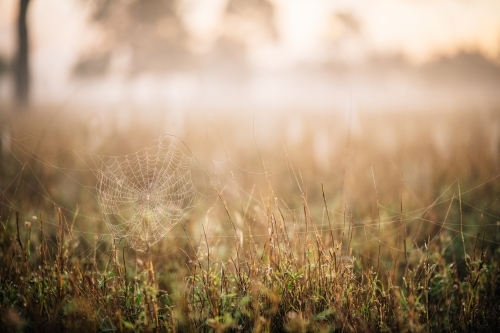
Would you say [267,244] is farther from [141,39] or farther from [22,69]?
[141,39]

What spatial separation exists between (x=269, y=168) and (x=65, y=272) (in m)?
3.90

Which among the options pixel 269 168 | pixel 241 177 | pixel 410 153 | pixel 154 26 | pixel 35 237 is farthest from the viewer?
pixel 154 26

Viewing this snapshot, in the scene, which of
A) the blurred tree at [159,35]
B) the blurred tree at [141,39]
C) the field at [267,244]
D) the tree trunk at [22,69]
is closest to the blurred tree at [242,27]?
the blurred tree at [159,35]

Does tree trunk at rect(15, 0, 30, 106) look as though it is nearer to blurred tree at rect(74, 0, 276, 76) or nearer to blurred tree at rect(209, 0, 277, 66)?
blurred tree at rect(74, 0, 276, 76)

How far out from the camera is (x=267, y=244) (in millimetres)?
2018

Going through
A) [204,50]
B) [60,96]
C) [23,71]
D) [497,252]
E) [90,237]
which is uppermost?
[204,50]

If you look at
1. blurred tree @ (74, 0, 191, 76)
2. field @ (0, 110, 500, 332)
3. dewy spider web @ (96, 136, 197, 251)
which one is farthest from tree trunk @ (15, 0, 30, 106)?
dewy spider web @ (96, 136, 197, 251)

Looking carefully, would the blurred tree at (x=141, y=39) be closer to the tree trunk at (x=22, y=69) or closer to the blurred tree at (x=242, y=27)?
the blurred tree at (x=242, y=27)

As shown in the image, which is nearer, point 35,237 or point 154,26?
point 35,237

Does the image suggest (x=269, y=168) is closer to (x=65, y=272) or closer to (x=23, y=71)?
(x=65, y=272)

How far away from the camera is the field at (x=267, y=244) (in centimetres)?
181

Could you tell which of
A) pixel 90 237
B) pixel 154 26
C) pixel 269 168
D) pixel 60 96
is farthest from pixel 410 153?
pixel 154 26

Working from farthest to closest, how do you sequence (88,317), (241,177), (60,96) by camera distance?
(60,96) < (241,177) < (88,317)

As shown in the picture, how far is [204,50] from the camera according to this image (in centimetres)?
2302
